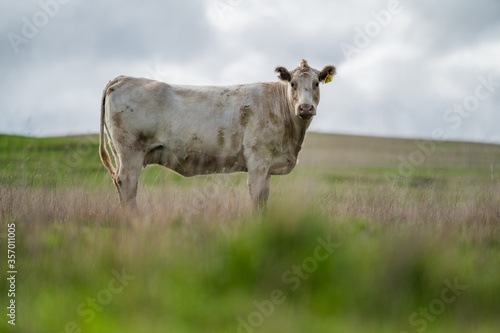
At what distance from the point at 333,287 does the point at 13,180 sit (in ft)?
21.8

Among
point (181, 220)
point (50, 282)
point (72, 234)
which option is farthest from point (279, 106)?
point (50, 282)

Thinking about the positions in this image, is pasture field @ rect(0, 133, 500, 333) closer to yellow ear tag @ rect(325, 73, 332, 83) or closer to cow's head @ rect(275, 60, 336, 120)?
cow's head @ rect(275, 60, 336, 120)

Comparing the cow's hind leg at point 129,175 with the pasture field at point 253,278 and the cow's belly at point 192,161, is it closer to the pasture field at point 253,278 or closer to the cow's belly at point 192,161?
the cow's belly at point 192,161

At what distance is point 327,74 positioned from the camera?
9305mm

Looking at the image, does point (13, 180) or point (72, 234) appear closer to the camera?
point (72, 234)

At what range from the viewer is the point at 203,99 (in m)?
9.15

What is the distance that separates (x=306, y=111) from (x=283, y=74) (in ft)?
4.00

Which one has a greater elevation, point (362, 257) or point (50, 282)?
point (362, 257)

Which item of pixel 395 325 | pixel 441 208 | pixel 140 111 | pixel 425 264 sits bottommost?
pixel 395 325

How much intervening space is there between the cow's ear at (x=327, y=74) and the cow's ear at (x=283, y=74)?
625 mm

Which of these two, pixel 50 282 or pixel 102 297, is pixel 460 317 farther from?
pixel 50 282

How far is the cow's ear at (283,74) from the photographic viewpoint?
903cm

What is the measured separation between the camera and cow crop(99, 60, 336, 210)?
8.75 m

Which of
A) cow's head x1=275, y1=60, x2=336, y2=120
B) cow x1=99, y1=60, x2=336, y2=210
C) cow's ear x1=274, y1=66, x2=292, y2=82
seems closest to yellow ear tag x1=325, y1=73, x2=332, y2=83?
cow's head x1=275, y1=60, x2=336, y2=120
